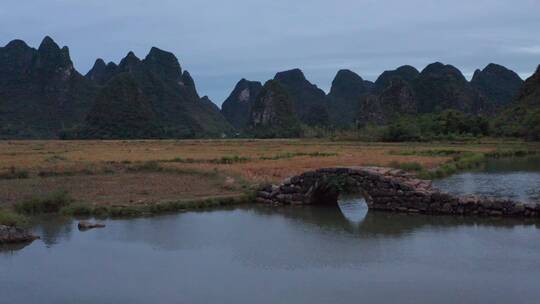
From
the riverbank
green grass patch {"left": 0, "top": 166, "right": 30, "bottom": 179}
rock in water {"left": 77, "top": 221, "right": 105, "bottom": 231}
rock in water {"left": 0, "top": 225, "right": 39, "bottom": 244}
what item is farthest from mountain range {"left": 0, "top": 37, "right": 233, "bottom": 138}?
rock in water {"left": 0, "top": 225, "right": 39, "bottom": 244}

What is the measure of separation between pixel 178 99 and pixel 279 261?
102189mm

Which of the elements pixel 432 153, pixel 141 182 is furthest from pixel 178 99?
pixel 141 182

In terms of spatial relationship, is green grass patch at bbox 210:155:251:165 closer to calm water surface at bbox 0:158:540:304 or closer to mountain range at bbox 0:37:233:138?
calm water surface at bbox 0:158:540:304

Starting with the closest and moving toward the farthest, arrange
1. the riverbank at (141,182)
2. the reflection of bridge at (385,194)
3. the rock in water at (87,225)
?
the rock in water at (87,225) → the reflection of bridge at (385,194) → the riverbank at (141,182)

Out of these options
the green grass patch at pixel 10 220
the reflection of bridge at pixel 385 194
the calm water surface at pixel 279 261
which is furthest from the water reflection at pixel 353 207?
the green grass patch at pixel 10 220

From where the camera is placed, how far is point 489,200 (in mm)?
15438

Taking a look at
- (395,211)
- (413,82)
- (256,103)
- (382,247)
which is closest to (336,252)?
(382,247)

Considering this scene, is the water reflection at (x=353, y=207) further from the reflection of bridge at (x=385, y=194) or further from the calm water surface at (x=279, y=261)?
the reflection of bridge at (x=385, y=194)

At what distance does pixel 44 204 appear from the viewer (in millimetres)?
16922

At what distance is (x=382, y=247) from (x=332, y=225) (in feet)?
9.17

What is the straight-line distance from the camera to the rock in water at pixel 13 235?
43.2 ft

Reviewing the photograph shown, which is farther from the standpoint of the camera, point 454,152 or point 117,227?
point 454,152

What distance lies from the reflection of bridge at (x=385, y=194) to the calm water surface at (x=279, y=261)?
526 millimetres

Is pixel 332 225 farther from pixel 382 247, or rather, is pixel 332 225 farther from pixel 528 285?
pixel 528 285
